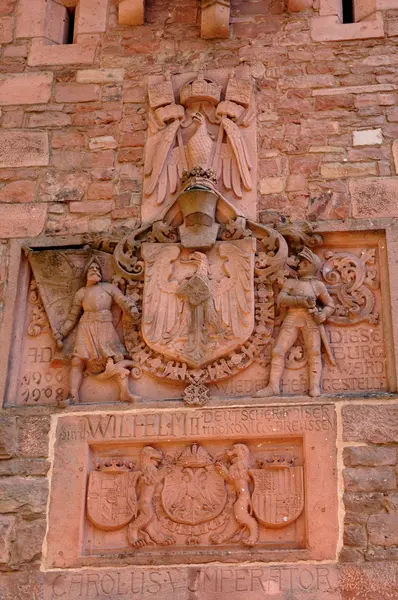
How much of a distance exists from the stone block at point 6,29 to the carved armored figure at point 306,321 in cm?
272

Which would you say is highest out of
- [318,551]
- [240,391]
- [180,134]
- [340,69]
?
[340,69]

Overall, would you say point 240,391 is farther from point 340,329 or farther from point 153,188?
point 153,188

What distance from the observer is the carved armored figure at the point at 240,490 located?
523 centimetres

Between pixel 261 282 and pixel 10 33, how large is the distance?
2682 millimetres

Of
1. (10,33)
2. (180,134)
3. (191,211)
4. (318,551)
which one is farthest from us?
(10,33)

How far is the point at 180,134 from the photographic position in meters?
6.41

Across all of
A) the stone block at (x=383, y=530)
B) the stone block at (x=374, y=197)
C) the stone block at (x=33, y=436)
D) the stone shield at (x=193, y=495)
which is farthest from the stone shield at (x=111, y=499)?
the stone block at (x=374, y=197)

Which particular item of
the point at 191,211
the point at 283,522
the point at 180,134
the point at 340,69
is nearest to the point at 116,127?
the point at 180,134

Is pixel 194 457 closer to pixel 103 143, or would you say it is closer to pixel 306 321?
pixel 306 321

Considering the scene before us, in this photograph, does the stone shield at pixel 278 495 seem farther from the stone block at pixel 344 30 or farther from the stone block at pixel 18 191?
the stone block at pixel 344 30

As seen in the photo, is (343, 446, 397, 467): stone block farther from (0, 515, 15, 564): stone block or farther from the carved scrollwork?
(0, 515, 15, 564): stone block

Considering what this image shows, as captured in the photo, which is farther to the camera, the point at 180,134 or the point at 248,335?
the point at 180,134

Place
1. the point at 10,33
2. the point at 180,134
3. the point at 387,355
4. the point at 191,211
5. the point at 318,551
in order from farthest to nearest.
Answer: the point at 10,33, the point at 180,134, the point at 191,211, the point at 387,355, the point at 318,551

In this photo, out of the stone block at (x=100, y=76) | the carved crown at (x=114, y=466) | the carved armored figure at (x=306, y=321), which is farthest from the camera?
the stone block at (x=100, y=76)
